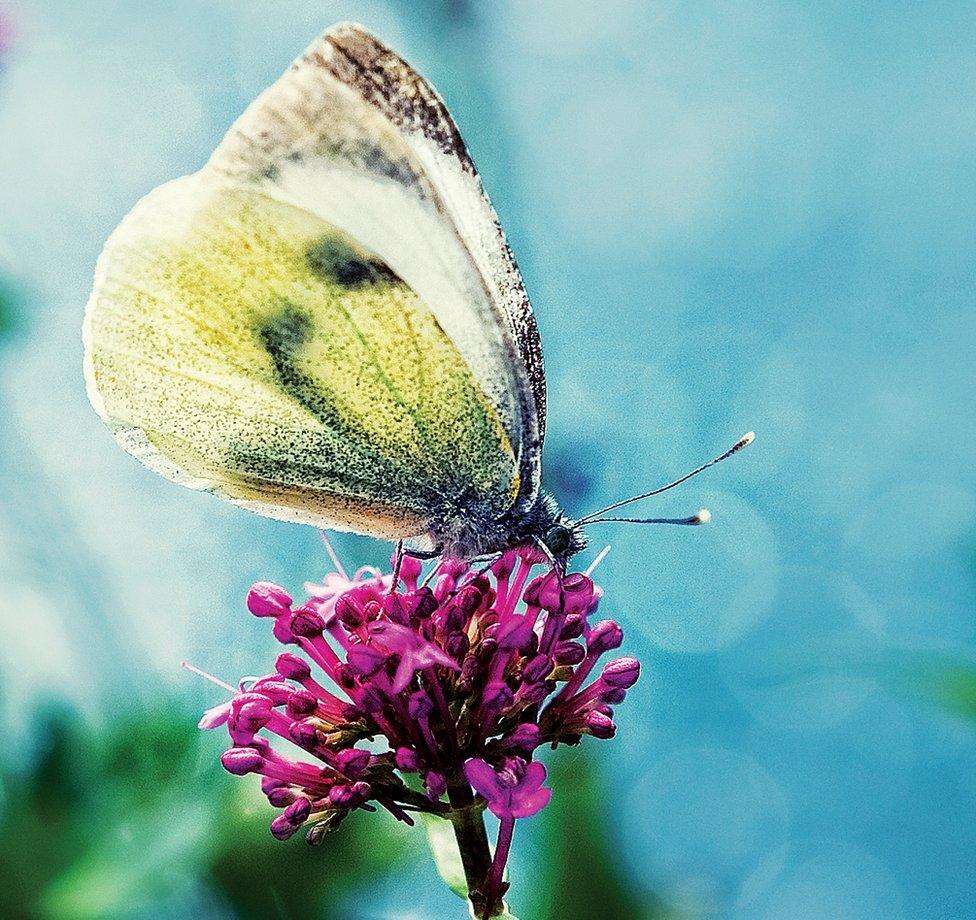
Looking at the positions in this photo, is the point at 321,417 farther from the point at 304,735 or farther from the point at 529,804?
the point at 529,804

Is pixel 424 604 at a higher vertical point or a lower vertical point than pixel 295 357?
lower

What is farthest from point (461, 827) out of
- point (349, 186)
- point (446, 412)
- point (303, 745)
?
point (349, 186)

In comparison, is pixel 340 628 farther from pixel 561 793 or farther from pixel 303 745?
pixel 561 793

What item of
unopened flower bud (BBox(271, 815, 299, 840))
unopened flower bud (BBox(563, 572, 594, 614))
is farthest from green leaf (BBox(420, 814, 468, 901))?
unopened flower bud (BBox(563, 572, 594, 614))

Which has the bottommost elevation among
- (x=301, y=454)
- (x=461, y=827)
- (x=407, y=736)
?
(x=461, y=827)

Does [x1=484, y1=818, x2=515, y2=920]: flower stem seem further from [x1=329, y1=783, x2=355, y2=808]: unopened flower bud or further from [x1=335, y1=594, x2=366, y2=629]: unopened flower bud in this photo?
[x1=335, y1=594, x2=366, y2=629]: unopened flower bud

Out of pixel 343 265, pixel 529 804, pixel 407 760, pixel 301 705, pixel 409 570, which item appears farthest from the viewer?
pixel 409 570

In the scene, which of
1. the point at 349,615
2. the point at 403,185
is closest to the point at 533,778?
the point at 349,615
